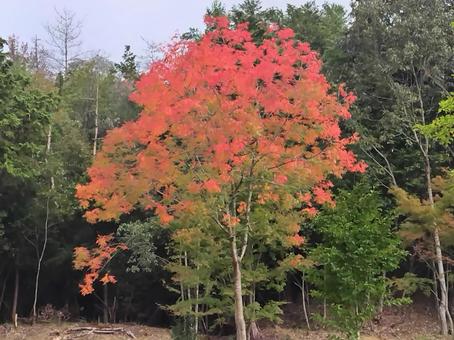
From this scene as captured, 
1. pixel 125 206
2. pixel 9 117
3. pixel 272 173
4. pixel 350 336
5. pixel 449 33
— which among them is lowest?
pixel 350 336

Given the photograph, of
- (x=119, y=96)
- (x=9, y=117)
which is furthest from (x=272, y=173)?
(x=119, y=96)

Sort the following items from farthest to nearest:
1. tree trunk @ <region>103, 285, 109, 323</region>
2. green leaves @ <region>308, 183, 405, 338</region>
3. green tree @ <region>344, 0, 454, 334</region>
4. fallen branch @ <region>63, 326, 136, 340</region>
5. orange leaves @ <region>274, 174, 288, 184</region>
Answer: tree trunk @ <region>103, 285, 109, 323</region> → green tree @ <region>344, 0, 454, 334</region> → fallen branch @ <region>63, 326, 136, 340</region> → green leaves @ <region>308, 183, 405, 338</region> → orange leaves @ <region>274, 174, 288, 184</region>

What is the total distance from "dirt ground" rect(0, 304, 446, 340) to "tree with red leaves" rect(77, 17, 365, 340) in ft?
25.7

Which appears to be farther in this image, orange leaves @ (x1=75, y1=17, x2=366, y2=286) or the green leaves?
the green leaves

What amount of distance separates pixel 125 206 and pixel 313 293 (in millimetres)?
4904

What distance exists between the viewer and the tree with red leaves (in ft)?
28.4

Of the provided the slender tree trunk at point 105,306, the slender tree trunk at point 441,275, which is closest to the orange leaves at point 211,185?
the slender tree trunk at point 441,275

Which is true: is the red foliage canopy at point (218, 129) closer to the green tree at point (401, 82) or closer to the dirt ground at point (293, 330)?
the dirt ground at point (293, 330)

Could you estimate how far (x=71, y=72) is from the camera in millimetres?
25656

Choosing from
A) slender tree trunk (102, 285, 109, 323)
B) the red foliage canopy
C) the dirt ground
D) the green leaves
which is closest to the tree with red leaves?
the red foliage canopy

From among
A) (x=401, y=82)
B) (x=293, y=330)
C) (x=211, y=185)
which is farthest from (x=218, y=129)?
(x=293, y=330)

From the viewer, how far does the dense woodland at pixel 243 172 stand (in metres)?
8.97

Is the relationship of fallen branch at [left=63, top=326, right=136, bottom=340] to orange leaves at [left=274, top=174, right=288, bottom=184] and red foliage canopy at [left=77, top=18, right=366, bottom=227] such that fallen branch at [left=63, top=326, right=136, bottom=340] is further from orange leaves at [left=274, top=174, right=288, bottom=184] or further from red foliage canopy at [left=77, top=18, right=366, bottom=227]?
orange leaves at [left=274, top=174, right=288, bottom=184]

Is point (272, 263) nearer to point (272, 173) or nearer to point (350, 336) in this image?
point (350, 336)
